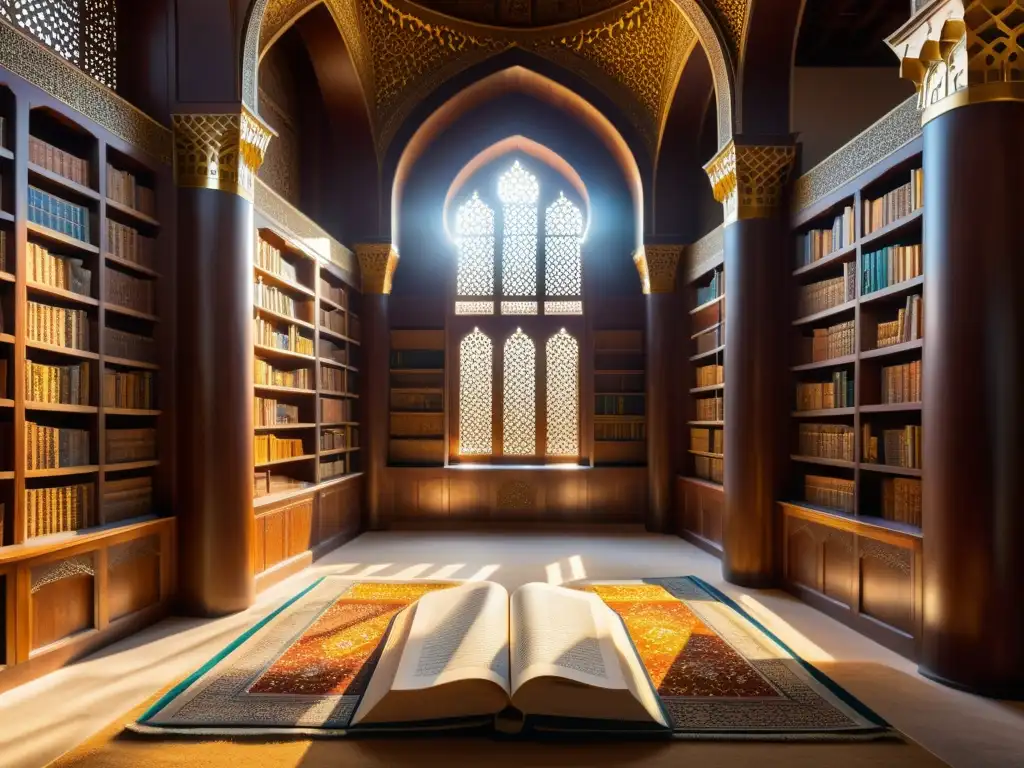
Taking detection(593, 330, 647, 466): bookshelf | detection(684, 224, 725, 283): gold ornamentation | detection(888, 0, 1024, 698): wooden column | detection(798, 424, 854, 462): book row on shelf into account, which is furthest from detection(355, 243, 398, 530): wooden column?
detection(888, 0, 1024, 698): wooden column

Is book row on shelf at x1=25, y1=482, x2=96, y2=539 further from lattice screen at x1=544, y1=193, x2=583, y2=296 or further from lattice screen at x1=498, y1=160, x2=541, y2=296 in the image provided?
lattice screen at x1=544, y1=193, x2=583, y2=296

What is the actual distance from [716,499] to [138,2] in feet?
19.5

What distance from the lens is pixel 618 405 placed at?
27.7 feet

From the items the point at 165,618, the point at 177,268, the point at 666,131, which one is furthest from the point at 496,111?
the point at 165,618

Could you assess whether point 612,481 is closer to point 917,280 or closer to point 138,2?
point 917,280

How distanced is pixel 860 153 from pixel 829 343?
1243 mm

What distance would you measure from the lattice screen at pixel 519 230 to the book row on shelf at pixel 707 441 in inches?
103

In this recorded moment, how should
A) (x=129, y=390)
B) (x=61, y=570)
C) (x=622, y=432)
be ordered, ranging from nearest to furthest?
(x=61, y=570) → (x=129, y=390) → (x=622, y=432)

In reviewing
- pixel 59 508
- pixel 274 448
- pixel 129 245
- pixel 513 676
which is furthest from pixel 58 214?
pixel 513 676

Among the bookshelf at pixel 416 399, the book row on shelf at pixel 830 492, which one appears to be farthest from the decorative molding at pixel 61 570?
the bookshelf at pixel 416 399

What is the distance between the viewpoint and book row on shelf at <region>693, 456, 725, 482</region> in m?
6.84

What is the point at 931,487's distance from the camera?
11.3 feet

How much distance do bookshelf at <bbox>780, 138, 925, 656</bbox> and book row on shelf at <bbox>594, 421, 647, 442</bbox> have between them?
10.3 feet

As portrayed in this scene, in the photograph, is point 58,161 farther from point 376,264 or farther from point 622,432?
point 622,432
